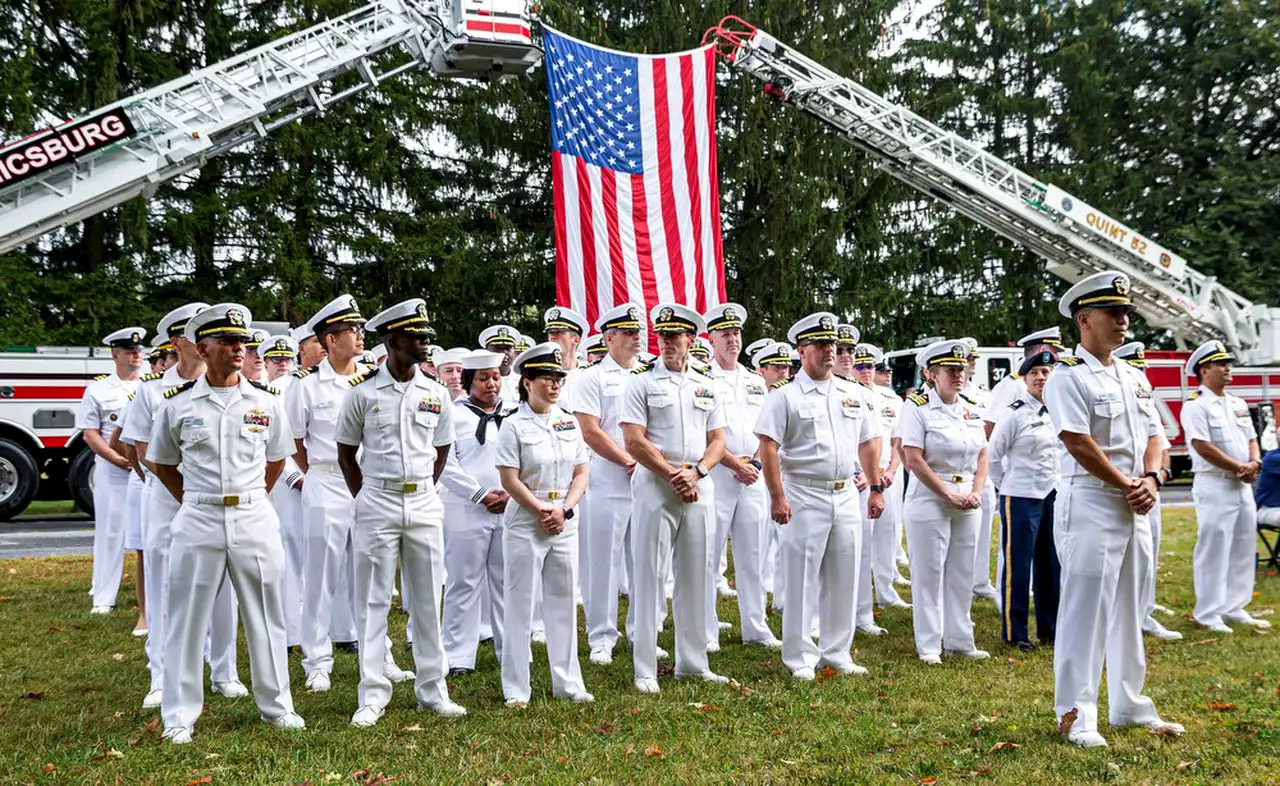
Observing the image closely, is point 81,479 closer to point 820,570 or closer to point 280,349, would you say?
point 280,349

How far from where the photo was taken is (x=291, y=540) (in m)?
7.82

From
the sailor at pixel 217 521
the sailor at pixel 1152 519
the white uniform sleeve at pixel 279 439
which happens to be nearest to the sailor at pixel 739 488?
the sailor at pixel 1152 519

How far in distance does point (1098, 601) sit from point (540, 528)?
301 centimetres

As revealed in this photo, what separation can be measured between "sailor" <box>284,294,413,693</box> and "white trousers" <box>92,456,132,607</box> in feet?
9.13

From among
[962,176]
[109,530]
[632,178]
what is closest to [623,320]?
[109,530]

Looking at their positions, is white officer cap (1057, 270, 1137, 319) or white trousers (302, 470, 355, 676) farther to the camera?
white trousers (302, 470, 355, 676)

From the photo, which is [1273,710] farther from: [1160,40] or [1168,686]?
[1160,40]

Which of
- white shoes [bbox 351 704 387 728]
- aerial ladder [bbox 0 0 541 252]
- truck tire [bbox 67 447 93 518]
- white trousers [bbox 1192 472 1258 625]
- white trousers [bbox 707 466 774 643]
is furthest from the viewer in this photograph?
truck tire [bbox 67 447 93 518]

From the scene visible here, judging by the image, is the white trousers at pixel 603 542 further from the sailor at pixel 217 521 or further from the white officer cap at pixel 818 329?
the sailor at pixel 217 521

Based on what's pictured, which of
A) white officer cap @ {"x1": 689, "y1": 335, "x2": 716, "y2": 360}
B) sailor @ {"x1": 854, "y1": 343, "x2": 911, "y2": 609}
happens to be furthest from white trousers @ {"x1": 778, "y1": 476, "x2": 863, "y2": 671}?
white officer cap @ {"x1": 689, "y1": 335, "x2": 716, "y2": 360}

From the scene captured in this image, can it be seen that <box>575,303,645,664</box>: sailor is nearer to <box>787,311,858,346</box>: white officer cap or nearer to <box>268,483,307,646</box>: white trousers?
<box>787,311,858,346</box>: white officer cap

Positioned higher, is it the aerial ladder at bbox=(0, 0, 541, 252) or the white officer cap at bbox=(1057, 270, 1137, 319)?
the aerial ladder at bbox=(0, 0, 541, 252)

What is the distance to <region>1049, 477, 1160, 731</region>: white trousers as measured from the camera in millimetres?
5414

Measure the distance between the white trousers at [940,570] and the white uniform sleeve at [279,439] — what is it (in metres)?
4.28
